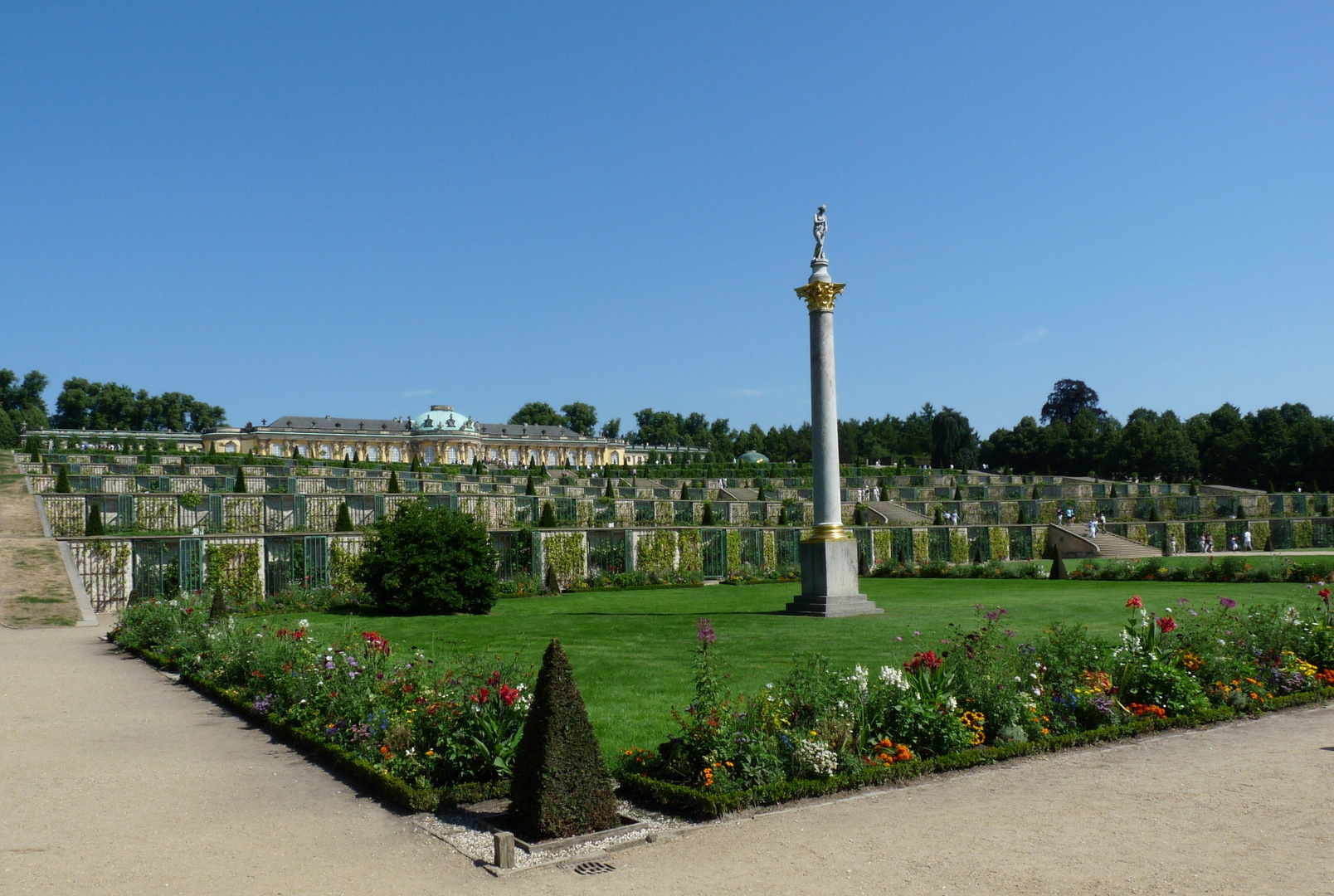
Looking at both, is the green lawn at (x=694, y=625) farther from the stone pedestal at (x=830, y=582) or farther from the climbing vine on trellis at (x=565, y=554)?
the climbing vine on trellis at (x=565, y=554)

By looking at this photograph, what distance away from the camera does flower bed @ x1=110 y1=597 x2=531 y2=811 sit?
7883 millimetres

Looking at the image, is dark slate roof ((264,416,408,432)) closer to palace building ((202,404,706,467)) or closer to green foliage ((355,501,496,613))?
palace building ((202,404,706,467))

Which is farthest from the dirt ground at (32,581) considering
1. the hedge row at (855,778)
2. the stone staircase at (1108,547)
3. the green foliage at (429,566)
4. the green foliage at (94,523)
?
the stone staircase at (1108,547)

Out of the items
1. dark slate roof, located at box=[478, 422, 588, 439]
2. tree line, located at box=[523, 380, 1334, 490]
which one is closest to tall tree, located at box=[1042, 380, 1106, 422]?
tree line, located at box=[523, 380, 1334, 490]

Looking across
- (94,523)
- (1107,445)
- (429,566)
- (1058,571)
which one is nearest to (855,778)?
(429,566)

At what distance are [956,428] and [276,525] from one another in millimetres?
94585

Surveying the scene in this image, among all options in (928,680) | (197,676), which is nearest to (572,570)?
(197,676)

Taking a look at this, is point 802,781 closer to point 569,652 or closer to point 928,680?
point 928,680

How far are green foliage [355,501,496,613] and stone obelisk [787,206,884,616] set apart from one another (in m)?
7.11

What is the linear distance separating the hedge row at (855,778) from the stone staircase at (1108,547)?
33.2 m

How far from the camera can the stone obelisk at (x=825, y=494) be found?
→ 20.1 metres

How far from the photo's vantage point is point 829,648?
1465 cm

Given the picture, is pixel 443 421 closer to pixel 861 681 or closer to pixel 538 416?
pixel 538 416

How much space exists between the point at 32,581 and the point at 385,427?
12547 centimetres
